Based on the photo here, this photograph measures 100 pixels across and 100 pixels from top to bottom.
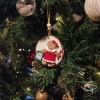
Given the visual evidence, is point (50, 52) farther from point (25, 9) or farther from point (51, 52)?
point (25, 9)

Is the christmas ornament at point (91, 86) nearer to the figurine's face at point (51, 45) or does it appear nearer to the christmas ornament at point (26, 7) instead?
the figurine's face at point (51, 45)

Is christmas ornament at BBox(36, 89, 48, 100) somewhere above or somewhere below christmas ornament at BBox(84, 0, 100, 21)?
below

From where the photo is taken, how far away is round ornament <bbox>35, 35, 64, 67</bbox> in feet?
2.04

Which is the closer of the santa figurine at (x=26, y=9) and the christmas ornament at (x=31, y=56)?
the santa figurine at (x=26, y=9)

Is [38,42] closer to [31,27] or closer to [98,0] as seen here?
[31,27]

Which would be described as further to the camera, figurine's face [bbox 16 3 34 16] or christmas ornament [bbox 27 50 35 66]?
christmas ornament [bbox 27 50 35 66]

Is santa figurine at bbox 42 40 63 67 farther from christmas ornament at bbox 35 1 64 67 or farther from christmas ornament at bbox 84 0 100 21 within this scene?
christmas ornament at bbox 84 0 100 21

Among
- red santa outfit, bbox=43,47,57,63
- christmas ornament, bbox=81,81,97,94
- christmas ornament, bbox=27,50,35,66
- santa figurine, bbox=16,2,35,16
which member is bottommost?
christmas ornament, bbox=81,81,97,94

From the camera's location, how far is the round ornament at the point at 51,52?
2.04 ft

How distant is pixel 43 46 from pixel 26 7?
0.37 ft

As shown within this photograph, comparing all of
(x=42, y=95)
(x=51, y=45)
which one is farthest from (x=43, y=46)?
(x=42, y=95)

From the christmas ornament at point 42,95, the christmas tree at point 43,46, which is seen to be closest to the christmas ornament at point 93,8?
the christmas tree at point 43,46

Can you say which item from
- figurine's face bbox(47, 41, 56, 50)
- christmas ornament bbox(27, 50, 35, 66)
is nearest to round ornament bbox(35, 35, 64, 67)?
figurine's face bbox(47, 41, 56, 50)

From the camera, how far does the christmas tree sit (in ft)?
2.00
